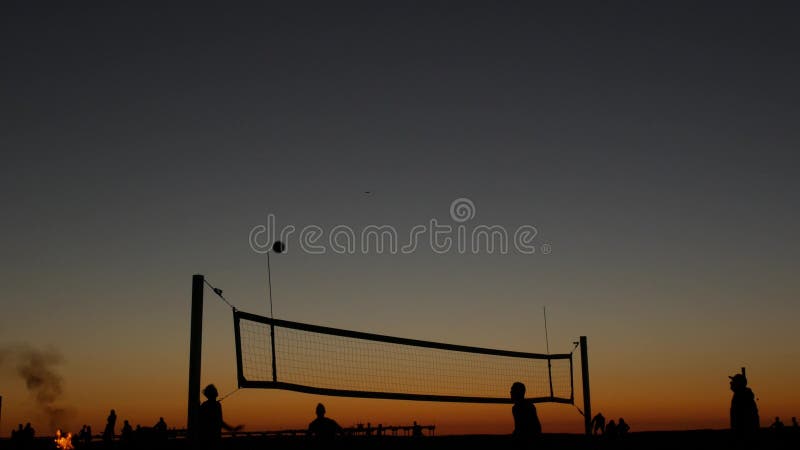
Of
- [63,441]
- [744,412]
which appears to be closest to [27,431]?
[63,441]

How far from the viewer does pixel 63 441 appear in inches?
929

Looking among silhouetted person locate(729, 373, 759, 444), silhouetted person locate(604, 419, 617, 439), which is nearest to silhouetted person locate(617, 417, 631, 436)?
silhouetted person locate(604, 419, 617, 439)

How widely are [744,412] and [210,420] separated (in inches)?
299

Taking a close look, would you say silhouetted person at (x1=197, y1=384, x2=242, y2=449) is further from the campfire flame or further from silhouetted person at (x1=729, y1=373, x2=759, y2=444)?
the campfire flame

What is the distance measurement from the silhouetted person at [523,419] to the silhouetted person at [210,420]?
447cm

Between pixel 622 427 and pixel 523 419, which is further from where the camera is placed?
pixel 622 427

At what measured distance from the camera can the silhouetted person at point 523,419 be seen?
10.8 m

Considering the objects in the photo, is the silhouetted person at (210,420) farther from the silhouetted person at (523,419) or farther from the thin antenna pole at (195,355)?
the silhouetted person at (523,419)

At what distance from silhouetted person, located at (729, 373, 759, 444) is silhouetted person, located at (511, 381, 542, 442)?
3.20 m

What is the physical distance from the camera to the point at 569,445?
2114cm

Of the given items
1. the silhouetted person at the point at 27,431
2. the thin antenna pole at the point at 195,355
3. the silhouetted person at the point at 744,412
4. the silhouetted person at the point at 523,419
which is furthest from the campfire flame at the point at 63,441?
the silhouetted person at the point at 744,412

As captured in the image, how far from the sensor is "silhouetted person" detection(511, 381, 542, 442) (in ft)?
35.4

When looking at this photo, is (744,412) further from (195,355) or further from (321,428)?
(195,355)

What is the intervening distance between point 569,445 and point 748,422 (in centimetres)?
952
